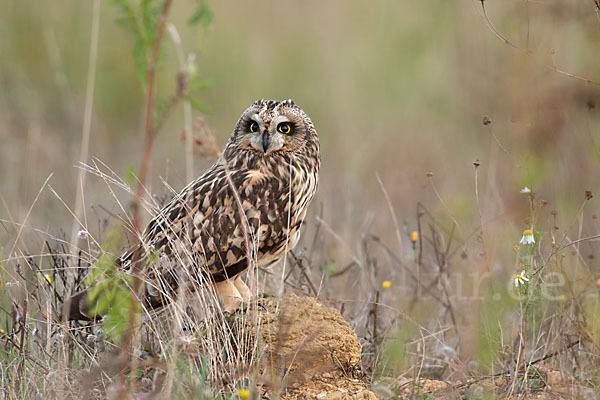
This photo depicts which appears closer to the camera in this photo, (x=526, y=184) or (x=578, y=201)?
(x=526, y=184)

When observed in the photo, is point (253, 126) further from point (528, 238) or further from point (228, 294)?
point (528, 238)

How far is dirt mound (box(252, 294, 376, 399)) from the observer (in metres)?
3.38

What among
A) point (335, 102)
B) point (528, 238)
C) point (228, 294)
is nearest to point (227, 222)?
point (228, 294)

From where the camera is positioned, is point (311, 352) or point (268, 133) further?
point (268, 133)

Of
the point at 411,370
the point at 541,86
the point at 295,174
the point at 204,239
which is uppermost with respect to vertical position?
the point at 541,86

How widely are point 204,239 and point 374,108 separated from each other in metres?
6.75

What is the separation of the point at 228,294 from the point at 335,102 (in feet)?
21.0

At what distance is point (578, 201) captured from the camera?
4797 mm

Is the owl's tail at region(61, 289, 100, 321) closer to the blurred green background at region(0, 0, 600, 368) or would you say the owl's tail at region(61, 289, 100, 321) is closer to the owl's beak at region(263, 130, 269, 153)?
the owl's beak at region(263, 130, 269, 153)

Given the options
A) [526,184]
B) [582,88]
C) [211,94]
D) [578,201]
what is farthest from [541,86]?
[211,94]

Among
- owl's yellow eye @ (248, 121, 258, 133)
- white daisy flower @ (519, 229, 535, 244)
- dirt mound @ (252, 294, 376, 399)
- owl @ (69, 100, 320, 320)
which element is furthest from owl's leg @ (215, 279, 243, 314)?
white daisy flower @ (519, 229, 535, 244)

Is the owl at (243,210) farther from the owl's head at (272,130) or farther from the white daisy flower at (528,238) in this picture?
the white daisy flower at (528,238)

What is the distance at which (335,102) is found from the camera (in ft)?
33.4

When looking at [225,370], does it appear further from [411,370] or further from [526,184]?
[526,184]
